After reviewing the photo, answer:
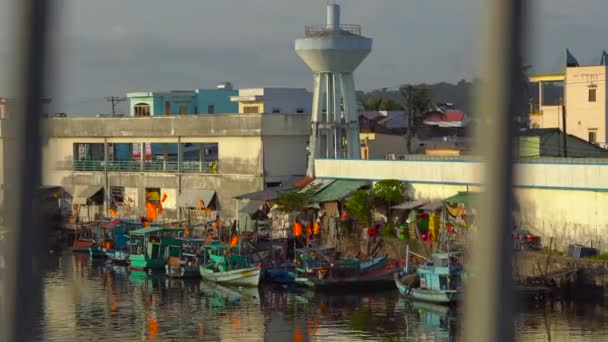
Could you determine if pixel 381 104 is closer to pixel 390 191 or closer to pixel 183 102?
pixel 183 102

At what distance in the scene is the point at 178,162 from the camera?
19.1m

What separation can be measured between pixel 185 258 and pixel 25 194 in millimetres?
14551

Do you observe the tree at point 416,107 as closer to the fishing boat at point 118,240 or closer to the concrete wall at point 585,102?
the concrete wall at point 585,102

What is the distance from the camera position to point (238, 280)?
14562mm

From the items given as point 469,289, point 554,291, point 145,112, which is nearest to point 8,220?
point 469,289

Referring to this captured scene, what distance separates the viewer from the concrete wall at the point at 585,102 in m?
18.1

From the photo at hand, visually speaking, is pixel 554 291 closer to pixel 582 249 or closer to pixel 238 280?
pixel 582 249

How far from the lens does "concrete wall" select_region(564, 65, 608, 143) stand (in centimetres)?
1806

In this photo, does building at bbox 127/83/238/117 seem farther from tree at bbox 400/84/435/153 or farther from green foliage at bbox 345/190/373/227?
green foliage at bbox 345/190/373/227

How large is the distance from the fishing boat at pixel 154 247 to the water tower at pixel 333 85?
2.45 metres

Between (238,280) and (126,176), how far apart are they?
6114 mm

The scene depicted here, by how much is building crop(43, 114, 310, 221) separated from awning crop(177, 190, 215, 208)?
2 cm

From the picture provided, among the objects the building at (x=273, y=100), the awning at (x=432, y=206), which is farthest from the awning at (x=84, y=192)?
the awning at (x=432, y=206)

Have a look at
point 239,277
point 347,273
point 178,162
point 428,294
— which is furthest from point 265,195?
point 428,294
